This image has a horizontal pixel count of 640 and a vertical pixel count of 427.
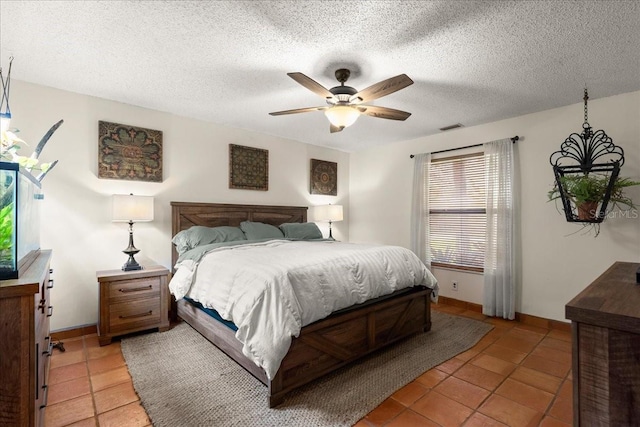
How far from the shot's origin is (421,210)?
173 inches

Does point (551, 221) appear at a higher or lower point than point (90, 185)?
lower

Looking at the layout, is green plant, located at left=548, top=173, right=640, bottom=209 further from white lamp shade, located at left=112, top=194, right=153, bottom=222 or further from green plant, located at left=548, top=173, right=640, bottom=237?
white lamp shade, located at left=112, top=194, right=153, bottom=222

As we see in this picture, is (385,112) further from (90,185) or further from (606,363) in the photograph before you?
(90,185)

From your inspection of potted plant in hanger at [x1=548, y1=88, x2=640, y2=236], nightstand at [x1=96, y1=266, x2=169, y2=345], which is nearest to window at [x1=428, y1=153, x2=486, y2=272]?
potted plant in hanger at [x1=548, y1=88, x2=640, y2=236]

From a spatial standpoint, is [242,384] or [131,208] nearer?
[242,384]

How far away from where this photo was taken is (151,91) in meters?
2.91

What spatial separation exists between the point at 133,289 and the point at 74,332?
0.75 meters

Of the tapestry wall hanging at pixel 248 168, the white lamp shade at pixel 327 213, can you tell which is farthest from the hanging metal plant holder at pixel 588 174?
the tapestry wall hanging at pixel 248 168

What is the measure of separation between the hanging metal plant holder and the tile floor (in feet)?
4.34

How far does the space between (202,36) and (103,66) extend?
42.4 inches

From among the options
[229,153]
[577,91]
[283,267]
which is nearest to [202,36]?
[283,267]

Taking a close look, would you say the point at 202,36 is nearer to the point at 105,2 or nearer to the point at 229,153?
the point at 105,2

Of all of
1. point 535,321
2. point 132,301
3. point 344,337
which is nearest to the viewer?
point 344,337

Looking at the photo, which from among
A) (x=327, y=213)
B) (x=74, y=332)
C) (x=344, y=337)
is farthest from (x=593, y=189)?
(x=74, y=332)
